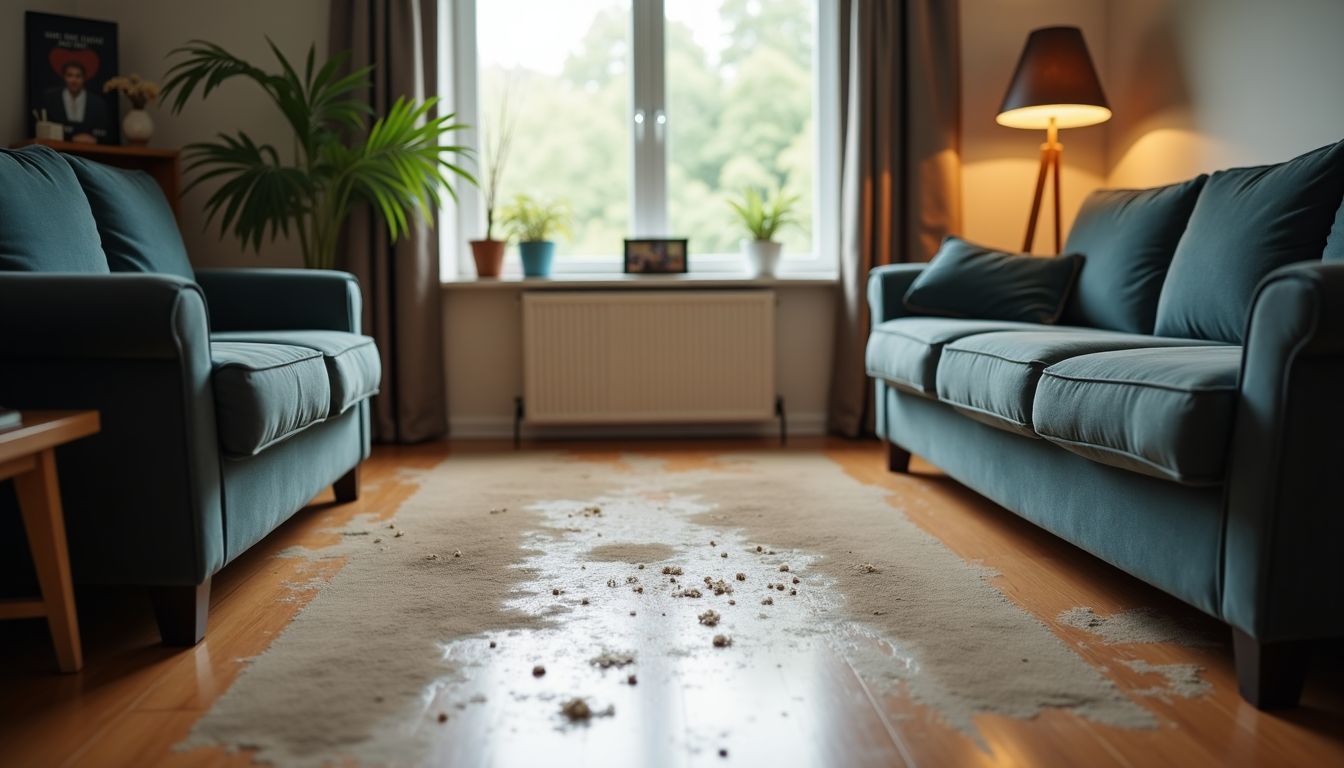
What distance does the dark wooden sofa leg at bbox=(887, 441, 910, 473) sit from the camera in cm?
347

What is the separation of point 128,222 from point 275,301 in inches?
19.1

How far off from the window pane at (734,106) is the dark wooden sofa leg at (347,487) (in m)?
2.00

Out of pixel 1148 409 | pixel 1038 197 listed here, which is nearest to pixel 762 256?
pixel 1038 197

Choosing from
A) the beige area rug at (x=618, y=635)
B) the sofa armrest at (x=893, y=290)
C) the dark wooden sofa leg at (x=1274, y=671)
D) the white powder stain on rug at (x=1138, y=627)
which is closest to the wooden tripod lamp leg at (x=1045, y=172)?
the sofa armrest at (x=893, y=290)

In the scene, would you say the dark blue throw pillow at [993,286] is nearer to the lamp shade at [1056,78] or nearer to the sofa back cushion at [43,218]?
the lamp shade at [1056,78]

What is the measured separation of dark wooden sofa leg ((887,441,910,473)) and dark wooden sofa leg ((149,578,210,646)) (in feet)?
7.53

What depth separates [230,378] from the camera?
186 cm

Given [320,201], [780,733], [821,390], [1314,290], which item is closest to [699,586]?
[780,733]

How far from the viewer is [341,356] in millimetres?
2594

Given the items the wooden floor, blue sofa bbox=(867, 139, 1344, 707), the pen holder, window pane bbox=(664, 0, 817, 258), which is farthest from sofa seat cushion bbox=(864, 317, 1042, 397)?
the pen holder

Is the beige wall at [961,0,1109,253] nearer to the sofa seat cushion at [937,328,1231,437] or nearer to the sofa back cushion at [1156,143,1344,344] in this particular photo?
the sofa back cushion at [1156,143,1344,344]

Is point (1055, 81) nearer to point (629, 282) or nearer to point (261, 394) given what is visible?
point (629, 282)

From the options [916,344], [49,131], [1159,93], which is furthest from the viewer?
[1159,93]

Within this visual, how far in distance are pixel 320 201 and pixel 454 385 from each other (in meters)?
0.90
